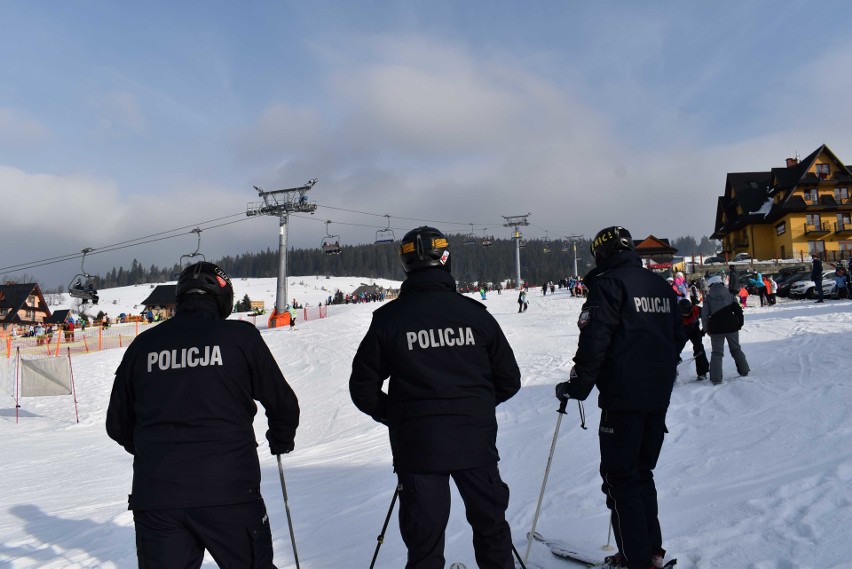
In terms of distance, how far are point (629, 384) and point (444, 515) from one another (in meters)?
1.39

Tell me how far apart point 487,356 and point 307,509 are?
385 cm

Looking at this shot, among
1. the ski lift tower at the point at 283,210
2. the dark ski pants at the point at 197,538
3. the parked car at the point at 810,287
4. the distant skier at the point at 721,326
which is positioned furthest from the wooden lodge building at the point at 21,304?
the dark ski pants at the point at 197,538

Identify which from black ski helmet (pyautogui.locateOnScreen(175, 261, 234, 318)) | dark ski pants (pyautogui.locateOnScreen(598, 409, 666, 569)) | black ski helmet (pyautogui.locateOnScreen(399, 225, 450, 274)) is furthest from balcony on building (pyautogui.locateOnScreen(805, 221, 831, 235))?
black ski helmet (pyautogui.locateOnScreen(175, 261, 234, 318))

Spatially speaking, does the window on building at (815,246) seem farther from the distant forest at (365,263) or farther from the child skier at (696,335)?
the distant forest at (365,263)

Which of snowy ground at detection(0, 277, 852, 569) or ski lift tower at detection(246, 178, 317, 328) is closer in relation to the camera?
snowy ground at detection(0, 277, 852, 569)

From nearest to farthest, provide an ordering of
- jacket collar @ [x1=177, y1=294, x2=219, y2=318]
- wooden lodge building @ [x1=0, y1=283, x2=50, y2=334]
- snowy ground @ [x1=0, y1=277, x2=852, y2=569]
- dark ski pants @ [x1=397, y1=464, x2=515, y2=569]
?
dark ski pants @ [x1=397, y1=464, x2=515, y2=569] → jacket collar @ [x1=177, y1=294, x2=219, y2=318] → snowy ground @ [x1=0, y1=277, x2=852, y2=569] → wooden lodge building @ [x1=0, y1=283, x2=50, y2=334]

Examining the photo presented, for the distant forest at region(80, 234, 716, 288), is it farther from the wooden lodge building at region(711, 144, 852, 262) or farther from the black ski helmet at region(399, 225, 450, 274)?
the black ski helmet at region(399, 225, 450, 274)

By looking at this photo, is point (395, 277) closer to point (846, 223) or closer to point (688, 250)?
point (688, 250)

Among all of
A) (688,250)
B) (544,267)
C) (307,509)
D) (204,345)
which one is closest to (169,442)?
(204,345)

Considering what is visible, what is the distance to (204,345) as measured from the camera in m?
2.66

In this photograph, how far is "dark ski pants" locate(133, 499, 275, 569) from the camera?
2.49m

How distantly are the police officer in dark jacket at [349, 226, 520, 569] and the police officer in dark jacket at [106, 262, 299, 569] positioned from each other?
60 centimetres

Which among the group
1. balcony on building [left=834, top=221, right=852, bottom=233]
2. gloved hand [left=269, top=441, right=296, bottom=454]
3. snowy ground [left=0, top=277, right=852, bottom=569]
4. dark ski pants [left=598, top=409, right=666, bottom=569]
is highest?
balcony on building [left=834, top=221, right=852, bottom=233]

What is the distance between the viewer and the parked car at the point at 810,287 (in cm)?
2298
